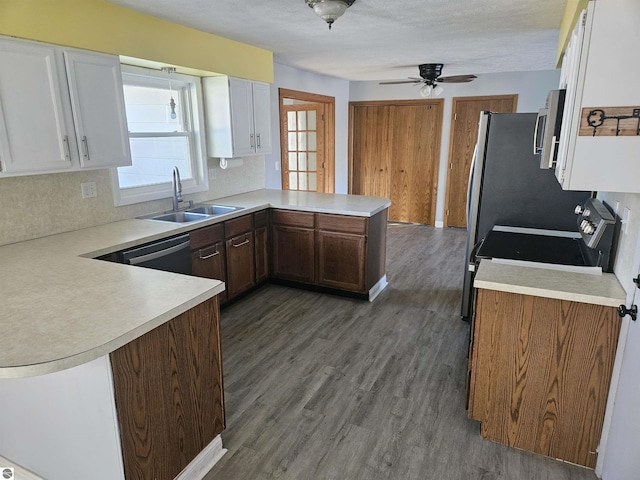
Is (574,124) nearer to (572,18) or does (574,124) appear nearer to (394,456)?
(572,18)

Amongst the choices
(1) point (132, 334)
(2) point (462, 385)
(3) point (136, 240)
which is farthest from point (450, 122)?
(1) point (132, 334)

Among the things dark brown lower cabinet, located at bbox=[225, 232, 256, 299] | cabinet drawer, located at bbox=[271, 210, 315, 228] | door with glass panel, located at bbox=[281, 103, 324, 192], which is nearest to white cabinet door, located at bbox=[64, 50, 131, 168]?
dark brown lower cabinet, located at bbox=[225, 232, 256, 299]

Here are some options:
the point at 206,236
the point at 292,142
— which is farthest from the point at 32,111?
the point at 292,142

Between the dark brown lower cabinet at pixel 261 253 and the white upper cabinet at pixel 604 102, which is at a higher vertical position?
the white upper cabinet at pixel 604 102

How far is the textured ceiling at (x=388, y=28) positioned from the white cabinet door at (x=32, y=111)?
30.0 inches

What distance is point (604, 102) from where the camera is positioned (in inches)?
61.4

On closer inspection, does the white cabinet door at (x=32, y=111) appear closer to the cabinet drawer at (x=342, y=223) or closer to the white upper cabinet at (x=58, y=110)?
the white upper cabinet at (x=58, y=110)

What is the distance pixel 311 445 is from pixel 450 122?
222 inches

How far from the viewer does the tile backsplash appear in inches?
98.5

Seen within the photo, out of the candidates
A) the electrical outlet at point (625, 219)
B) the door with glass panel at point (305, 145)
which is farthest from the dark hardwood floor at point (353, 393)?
the door with glass panel at point (305, 145)

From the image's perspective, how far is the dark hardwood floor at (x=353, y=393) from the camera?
1953 millimetres

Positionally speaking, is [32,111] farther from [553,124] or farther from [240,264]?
[553,124]

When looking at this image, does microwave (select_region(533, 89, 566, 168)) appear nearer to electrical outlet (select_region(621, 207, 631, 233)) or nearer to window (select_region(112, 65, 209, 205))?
electrical outlet (select_region(621, 207, 631, 233))

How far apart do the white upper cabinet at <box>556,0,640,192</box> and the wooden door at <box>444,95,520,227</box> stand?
494 cm
